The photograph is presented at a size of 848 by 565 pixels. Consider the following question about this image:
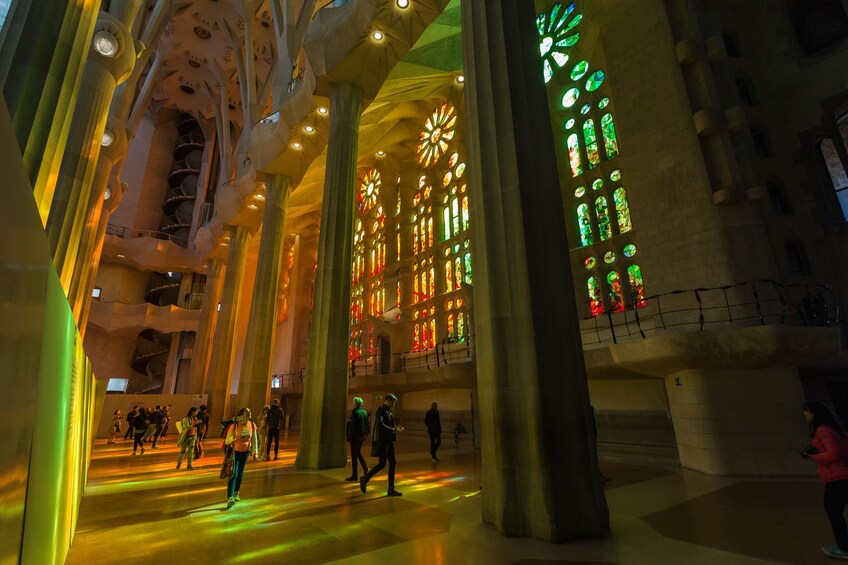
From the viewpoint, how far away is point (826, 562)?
11.4ft

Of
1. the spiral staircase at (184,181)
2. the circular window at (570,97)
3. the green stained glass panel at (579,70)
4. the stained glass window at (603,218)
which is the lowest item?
the stained glass window at (603,218)

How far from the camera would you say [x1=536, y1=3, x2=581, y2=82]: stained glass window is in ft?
57.2

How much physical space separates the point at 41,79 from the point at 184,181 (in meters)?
34.5

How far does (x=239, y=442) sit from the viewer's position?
574 cm

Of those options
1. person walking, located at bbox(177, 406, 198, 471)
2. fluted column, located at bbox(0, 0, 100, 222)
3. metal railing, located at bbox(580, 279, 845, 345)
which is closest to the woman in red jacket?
metal railing, located at bbox(580, 279, 845, 345)

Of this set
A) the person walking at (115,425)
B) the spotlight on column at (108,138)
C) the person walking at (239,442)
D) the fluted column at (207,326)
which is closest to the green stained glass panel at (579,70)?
the person walking at (239,442)

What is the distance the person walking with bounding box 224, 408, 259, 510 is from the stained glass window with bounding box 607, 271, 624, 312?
12.0m

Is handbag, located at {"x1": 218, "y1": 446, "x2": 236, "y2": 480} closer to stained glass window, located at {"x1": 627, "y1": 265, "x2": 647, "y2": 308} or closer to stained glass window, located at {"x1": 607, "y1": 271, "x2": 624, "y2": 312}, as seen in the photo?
stained glass window, located at {"x1": 607, "y1": 271, "x2": 624, "y2": 312}

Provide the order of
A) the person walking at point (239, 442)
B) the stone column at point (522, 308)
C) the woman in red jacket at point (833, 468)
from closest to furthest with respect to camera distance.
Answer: the woman in red jacket at point (833, 468) < the stone column at point (522, 308) < the person walking at point (239, 442)

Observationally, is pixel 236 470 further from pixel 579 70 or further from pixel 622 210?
pixel 579 70

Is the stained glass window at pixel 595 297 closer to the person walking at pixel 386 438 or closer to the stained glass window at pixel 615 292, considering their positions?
the stained glass window at pixel 615 292

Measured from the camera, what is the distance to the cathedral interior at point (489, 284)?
4.12m

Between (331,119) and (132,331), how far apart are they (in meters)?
26.7

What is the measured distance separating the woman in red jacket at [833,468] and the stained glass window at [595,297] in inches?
439
